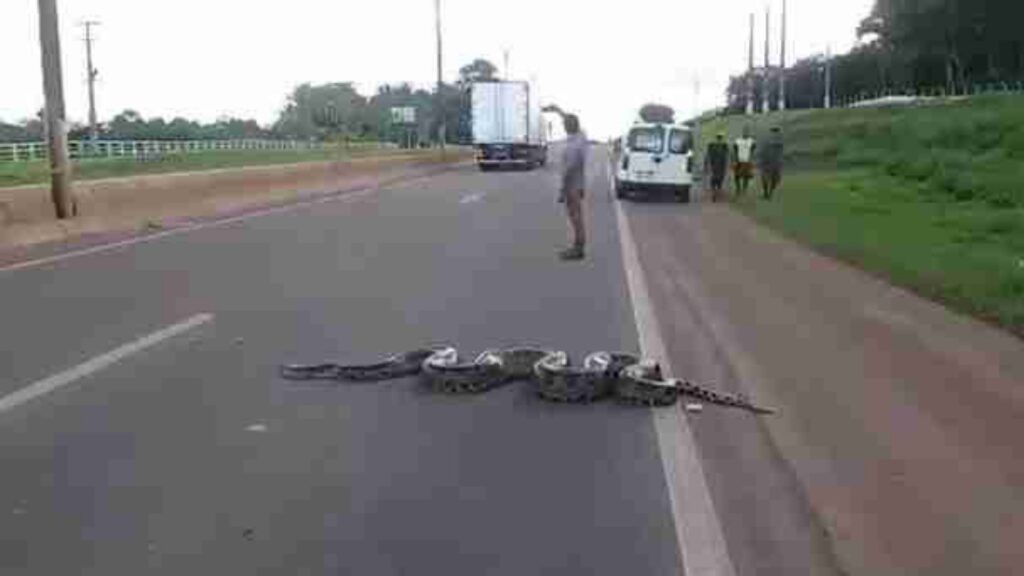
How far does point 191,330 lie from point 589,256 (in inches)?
324

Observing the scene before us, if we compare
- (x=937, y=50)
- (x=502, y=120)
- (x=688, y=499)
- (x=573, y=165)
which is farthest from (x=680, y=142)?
(x=937, y=50)

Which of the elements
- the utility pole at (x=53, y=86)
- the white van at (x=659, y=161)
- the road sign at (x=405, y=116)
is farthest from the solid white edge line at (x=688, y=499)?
the road sign at (x=405, y=116)

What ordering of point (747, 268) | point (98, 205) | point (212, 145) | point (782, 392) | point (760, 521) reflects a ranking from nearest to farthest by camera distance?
point (760, 521) < point (782, 392) < point (747, 268) < point (98, 205) < point (212, 145)

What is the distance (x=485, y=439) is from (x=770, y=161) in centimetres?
2637

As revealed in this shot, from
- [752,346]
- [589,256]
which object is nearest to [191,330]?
[752,346]

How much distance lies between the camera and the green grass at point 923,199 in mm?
15312

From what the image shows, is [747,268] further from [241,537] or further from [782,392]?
[241,537]

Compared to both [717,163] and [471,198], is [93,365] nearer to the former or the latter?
[471,198]

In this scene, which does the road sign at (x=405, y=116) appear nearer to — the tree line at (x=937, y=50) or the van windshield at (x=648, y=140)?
the tree line at (x=937, y=50)

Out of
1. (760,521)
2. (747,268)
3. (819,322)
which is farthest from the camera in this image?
(747,268)

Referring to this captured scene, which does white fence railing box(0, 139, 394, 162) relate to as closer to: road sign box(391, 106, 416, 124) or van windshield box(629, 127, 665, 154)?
road sign box(391, 106, 416, 124)

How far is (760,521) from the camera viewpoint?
6090 millimetres

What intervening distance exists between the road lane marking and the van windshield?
401 centimetres

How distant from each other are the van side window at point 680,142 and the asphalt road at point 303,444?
64.6 ft
